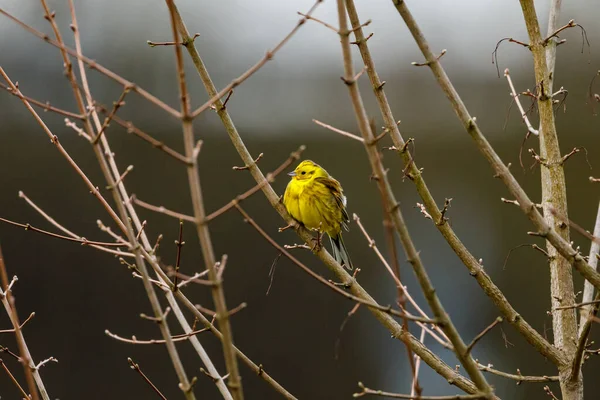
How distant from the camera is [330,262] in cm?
237

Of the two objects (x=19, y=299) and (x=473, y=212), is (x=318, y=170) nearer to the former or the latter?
→ (x=473, y=212)

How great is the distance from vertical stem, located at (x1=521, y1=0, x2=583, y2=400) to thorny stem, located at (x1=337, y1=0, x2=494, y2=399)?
0.72 metres

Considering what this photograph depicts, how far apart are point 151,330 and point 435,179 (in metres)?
2.78

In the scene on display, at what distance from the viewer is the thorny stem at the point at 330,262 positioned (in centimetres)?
201

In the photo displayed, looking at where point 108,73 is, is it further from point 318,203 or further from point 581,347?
point 318,203

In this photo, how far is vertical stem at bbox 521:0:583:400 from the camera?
7.03 ft

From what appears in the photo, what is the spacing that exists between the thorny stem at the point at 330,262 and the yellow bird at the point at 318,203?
0.67 m

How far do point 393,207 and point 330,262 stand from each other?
993 millimetres

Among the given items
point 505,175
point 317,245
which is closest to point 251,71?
point 505,175

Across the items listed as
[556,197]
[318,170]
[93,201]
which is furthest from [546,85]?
[93,201]

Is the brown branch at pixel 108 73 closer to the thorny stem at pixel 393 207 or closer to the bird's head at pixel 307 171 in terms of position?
the thorny stem at pixel 393 207

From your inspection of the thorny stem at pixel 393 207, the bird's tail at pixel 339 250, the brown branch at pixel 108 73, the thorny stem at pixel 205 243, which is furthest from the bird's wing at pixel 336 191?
the thorny stem at pixel 205 243

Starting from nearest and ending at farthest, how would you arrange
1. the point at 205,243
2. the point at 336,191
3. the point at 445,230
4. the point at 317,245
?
1. the point at 205,243
2. the point at 445,230
3. the point at 317,245
4. the point at 336,191

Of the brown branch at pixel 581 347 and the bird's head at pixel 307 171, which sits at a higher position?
the brown branch at pixel 581 347
